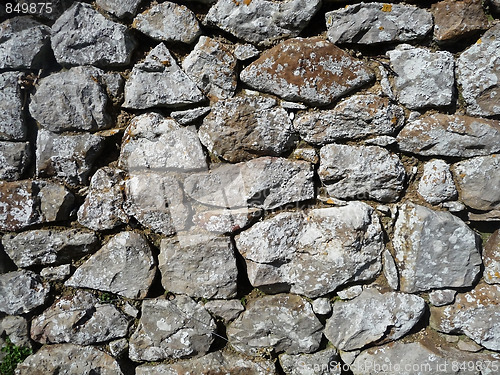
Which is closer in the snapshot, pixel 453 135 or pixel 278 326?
pixel 453 135

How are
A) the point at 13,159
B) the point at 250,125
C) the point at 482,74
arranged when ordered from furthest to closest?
the point at 13,159, the point at 250,125, the point at 482,74

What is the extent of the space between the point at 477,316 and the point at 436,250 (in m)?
0.38

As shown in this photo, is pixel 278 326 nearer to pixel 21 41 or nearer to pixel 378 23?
pixel 378 23

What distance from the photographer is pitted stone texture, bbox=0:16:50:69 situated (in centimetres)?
200

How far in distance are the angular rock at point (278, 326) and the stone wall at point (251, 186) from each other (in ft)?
0.04

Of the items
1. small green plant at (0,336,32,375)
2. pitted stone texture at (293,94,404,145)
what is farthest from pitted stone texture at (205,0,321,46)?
small green plant at (0,336,32,375)

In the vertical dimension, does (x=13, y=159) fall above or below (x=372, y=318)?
above

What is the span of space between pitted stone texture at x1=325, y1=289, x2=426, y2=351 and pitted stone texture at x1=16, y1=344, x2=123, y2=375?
117 centimetres

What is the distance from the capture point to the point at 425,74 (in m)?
1.86

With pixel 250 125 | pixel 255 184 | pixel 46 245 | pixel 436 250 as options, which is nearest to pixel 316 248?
pixel 255 184

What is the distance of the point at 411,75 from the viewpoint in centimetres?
187

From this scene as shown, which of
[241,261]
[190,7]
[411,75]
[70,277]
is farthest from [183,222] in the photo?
[411,75]

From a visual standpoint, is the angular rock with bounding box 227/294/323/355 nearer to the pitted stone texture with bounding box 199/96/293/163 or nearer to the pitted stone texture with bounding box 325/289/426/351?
Result: the pitted stone texture with bounding box 325/289/426/351

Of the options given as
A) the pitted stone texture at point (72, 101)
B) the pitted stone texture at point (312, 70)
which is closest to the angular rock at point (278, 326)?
the pitted stone texture at point (312, 70)
